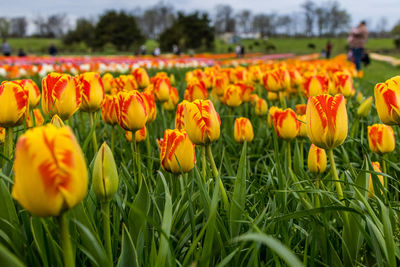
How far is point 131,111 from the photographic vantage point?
1585 mm

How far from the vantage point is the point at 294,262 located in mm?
679

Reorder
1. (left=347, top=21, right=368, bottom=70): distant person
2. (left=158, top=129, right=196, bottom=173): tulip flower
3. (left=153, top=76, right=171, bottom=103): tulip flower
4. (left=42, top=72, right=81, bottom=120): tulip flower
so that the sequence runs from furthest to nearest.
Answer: (left=347, top=21, right=368, bottom=70): distant person
(left=153, top=76, right=171, bottom=103): tulip flower
(left=42, top=72, right=81, bottom=120): tulip flower
(left=158, top=129, right=196, bottom=173): tulip flower

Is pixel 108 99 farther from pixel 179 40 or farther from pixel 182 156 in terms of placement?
pixel 179 40

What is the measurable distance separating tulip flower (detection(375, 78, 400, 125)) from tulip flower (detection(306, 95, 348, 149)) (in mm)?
223

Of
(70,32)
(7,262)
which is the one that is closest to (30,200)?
(7,262)

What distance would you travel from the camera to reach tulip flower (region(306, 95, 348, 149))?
1278 mm

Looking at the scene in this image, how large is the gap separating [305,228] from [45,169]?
41.9 inches

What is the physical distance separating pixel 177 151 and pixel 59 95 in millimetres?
547

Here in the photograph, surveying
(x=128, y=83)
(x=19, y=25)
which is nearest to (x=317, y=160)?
(x=128, y=83)

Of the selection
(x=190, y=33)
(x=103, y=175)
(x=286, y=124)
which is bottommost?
(x=286, y=124)

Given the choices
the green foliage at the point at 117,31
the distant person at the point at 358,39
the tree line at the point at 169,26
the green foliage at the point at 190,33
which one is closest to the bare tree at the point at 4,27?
the tree line at the point at 169,26

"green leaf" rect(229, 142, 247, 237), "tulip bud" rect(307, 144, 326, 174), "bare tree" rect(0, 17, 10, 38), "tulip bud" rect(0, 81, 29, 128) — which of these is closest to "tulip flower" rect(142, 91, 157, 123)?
"tulip bud" rect(0, 81, 29, 128)

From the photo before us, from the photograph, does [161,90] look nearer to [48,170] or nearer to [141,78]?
[141,78]

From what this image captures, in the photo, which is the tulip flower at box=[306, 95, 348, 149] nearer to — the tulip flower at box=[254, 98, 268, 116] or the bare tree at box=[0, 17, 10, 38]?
the tulip flower at box=[254, 98, 268, 116]
